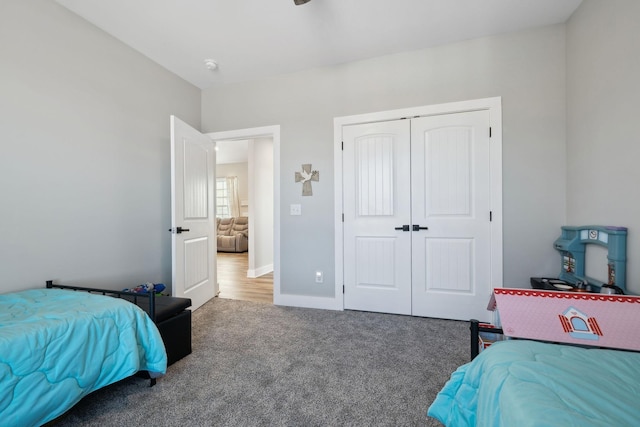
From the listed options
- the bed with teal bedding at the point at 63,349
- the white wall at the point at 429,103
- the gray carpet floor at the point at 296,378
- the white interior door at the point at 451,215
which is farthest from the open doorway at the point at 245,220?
the bed with teal bedding at the point at 63,349

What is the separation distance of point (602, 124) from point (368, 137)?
1747 mm

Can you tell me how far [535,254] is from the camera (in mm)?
2424

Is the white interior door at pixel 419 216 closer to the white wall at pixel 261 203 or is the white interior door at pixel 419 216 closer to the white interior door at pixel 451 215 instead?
the white interior door at pixel 451 215

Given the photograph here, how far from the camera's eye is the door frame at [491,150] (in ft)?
8.18

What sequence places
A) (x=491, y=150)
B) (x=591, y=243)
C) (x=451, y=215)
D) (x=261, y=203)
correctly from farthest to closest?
(x=261, y=203)
(x=451, y=215)
(x=491, y=150)
(x=591, y=243)

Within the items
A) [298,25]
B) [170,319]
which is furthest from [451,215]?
[170,319]

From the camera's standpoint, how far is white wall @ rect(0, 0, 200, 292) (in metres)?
1.83

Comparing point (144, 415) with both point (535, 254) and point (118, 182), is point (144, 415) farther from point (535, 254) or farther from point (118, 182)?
point (535, 254)

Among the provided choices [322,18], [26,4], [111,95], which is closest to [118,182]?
[111,95]

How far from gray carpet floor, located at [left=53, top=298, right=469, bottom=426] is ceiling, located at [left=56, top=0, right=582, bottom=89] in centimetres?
265

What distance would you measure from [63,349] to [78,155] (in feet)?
5.32

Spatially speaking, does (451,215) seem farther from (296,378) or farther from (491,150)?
(296,378)

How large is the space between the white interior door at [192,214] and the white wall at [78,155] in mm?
306

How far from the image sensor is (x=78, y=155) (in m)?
2.19
